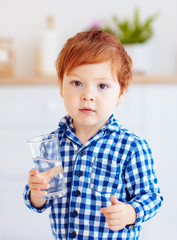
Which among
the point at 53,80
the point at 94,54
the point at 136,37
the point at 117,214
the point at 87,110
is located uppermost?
the point at 136,37

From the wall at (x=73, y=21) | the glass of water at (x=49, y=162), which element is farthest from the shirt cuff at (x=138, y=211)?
the wall at (x=73, y=21)

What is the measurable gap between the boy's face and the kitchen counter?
1070 millimetres

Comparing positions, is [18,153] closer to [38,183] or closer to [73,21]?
Answer: [73,21]

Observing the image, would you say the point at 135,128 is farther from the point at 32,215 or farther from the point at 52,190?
the point at 52,190

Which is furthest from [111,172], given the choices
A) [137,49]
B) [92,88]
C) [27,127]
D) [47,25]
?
[47,25]

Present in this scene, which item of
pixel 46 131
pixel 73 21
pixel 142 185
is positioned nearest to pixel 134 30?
pixel 73 21

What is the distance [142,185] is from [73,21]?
5.91 feet

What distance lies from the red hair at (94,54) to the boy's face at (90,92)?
0.01 m

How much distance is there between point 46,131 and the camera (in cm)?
204

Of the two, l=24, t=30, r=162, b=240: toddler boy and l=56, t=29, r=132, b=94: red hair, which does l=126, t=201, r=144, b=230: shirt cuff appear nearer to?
l=24, t=30, r=162, b=240: toddler boy

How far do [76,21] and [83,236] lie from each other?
1.82 meters

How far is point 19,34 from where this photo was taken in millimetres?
2545

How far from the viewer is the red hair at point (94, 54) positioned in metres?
Answer: 0.86

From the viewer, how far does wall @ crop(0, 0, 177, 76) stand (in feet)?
7.73
